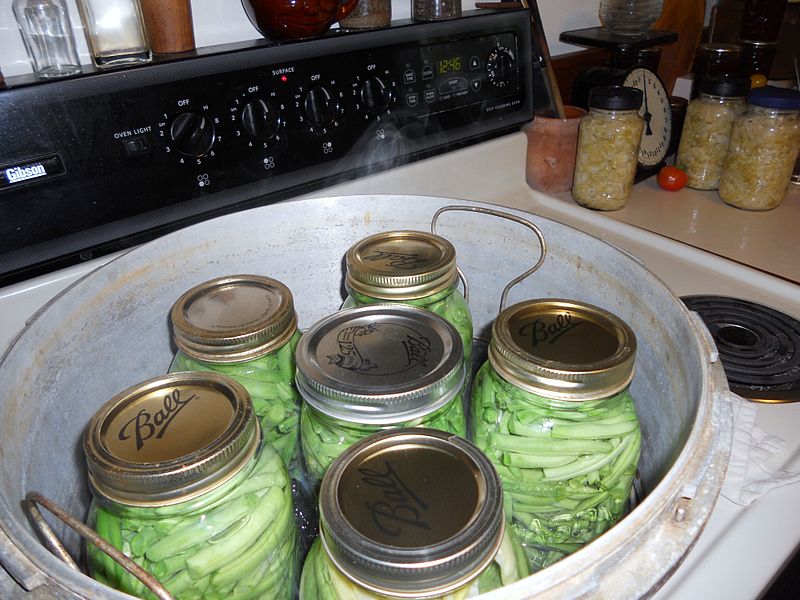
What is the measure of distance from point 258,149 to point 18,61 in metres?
0.26

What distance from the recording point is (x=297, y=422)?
Result: 0.53 meters

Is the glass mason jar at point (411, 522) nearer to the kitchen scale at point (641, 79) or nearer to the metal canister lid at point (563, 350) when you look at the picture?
the metal canister lid at point (563, 350)

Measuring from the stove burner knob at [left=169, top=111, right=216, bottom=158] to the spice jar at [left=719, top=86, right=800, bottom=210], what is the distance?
2.79ft

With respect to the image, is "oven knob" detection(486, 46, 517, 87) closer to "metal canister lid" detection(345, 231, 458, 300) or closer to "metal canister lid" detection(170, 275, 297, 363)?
"metal canister lid" detection(345, 231, 458, 300)

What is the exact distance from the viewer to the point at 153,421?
38 centimetres

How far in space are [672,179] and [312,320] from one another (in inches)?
28.7

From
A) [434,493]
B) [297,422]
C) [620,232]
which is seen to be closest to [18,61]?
[297,422]

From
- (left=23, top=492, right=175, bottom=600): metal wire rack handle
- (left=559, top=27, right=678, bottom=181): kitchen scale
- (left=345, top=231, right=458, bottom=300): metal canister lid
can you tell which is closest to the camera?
(left=23, top=492, right=175, bottom=600): metal wire rack handle

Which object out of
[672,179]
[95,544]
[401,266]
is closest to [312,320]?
[401,266]

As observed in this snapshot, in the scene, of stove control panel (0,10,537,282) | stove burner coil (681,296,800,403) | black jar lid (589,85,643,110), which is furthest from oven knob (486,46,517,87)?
stove burner coil (681,296,800,403)

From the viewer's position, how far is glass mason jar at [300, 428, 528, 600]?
0.94 feet

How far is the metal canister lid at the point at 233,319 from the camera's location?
0.46 m

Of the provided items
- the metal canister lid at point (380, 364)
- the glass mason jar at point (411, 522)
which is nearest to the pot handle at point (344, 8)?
the metal canister lid at point (380, 364)

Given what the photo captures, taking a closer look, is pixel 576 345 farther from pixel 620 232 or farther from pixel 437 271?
pixel 620 232
